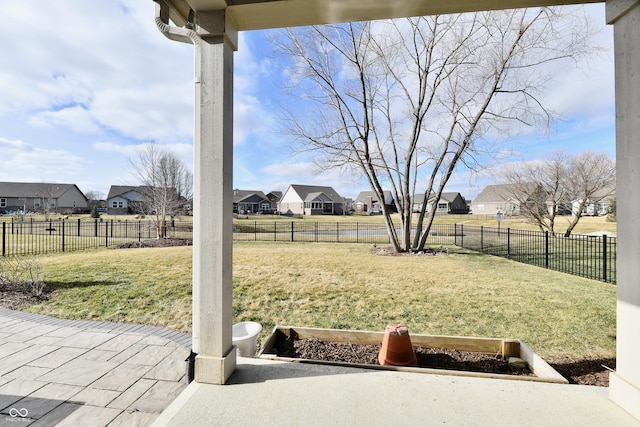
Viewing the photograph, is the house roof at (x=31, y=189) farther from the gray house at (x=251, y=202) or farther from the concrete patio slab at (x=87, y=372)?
the concrete patio slab at (x=87, y=372)

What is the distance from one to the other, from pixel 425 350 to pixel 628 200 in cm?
227

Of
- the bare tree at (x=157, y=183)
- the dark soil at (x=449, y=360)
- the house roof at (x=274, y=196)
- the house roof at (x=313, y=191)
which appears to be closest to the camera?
the dark soil at (x=449, y=360)

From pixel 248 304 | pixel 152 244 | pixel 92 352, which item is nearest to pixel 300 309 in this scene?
pixel 248 304

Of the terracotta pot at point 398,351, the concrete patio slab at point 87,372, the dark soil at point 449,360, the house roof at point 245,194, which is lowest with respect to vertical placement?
the dark soil at point 449,360

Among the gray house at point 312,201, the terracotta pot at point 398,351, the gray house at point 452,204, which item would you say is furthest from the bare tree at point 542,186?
the gray house at point 452,204

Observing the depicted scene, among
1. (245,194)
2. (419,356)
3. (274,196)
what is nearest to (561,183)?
(419,356)

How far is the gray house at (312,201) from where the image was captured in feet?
156

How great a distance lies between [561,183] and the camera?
611 inches

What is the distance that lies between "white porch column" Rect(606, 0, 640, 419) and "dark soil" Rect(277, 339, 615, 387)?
1073 millimetres

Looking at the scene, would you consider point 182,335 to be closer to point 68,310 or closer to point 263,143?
point 68,310

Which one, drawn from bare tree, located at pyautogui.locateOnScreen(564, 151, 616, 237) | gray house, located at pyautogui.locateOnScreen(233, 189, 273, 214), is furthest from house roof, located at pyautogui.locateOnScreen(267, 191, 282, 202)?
bare tree, located at pyautogui.locateOnScreen(564, 151, 616, 237)

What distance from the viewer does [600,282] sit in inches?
261

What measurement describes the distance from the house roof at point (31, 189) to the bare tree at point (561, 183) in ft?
168

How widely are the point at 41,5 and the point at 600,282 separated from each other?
11.7 metres
